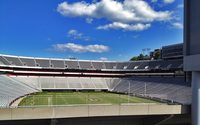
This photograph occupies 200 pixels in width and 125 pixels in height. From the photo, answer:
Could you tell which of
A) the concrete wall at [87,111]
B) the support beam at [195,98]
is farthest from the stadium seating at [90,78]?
the concrete wall at [87,111]

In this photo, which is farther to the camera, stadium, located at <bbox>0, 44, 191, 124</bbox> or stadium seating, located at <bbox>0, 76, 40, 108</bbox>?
stadium, located at <bbox>0, 44, 191, 124</bbox>

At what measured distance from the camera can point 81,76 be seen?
65.2 meters

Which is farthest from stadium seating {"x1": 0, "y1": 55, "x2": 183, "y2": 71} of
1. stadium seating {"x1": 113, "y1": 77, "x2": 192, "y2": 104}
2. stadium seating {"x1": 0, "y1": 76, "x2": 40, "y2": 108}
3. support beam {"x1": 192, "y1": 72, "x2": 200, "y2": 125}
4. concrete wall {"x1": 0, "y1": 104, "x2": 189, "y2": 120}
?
concrete wall {"x1": 0, "y1": 104, "x2": 189, "y2": 120}

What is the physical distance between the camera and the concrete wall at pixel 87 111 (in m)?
12.7

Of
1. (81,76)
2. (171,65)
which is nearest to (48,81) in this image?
(81,76)

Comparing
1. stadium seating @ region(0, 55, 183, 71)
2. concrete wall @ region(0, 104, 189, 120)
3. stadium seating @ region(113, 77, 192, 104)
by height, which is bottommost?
stadium seating @ region(113, 77, 192, 104)

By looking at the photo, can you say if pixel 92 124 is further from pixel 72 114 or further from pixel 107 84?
pixel 107 84

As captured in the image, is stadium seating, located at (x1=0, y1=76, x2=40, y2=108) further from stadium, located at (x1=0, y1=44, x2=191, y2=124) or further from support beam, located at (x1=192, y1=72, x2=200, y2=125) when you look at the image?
stadium, located at (x1=0, y1=44, x2=191, y2=124)

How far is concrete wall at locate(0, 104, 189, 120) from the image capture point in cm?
1270

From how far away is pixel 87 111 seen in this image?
13.8 m

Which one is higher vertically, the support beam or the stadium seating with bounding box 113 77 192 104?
the support beam

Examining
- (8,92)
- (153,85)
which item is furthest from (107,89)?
(8,92)

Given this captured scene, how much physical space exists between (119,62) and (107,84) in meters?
10.7

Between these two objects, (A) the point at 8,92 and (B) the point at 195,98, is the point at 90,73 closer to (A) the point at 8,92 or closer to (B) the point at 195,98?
(A) the point at 8,92
